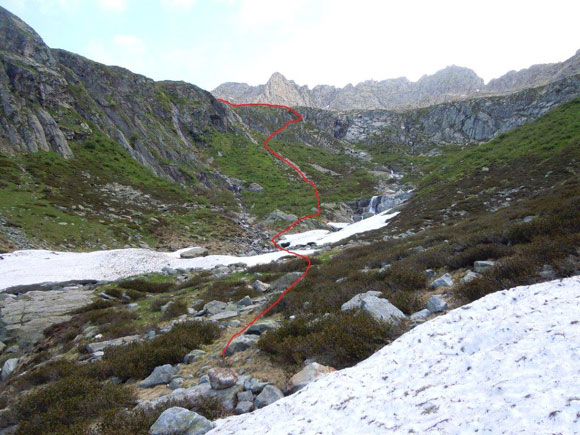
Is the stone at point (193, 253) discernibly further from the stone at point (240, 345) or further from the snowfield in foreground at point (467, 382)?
the snowfield in foreground at point (467, 382)

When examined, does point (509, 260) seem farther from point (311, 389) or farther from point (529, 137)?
point (529, 137)

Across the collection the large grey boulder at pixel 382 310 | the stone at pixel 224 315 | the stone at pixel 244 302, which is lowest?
the stone at pixel 244 302

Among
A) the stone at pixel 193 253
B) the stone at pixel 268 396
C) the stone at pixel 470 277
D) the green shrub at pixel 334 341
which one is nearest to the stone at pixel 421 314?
the green shrub at pixel 334 341

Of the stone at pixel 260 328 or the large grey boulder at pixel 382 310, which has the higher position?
the large grey boulder at pixel 382 310

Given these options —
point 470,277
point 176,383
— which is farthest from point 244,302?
point 470,277

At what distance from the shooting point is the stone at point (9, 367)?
356 inches

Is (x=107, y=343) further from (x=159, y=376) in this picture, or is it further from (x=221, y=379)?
(x=221, y=379)

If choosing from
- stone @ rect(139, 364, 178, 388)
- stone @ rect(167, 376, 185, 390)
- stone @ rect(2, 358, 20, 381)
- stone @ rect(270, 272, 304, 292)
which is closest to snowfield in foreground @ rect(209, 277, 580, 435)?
stone @ rect(167, 376, 185, 390)

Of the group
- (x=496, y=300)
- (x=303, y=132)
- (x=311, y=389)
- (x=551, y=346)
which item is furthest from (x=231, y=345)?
(x=303, y=132)

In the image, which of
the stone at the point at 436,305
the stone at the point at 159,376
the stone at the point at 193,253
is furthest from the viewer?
the stone at the point at 193,253

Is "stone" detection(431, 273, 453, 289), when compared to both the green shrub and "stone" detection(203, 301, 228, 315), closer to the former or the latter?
the green shrub

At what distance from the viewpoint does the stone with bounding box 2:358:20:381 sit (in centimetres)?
904

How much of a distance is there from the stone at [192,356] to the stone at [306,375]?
3.13 meters

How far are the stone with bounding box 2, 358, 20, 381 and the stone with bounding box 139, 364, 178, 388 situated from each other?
19.1 feet
